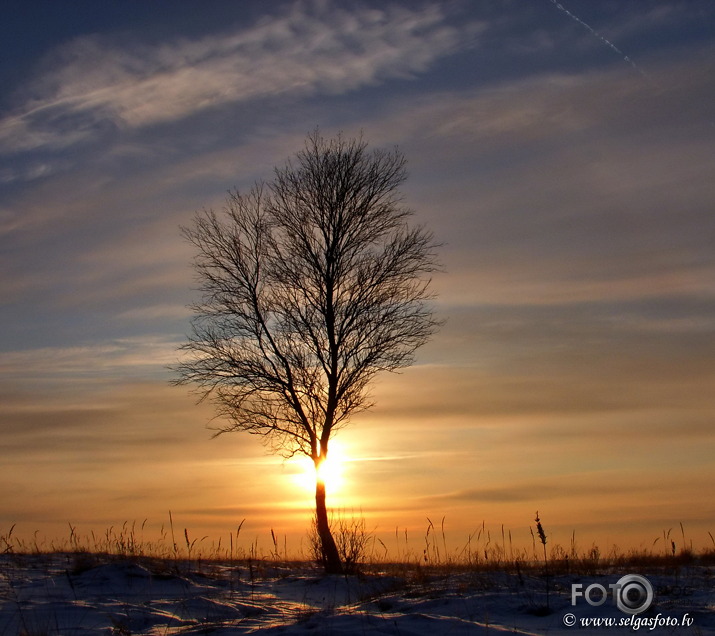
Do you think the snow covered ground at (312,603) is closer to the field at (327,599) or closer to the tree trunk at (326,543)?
the field at (327,599)

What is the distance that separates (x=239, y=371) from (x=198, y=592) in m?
7.34

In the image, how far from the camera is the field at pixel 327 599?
27.7 feet

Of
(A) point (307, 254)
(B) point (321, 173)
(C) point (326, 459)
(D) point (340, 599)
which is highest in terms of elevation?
(B) point (321, 173)

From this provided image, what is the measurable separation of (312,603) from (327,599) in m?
0.81

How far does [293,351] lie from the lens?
18.2 meters

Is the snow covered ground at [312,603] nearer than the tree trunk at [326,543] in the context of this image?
Result: Yes

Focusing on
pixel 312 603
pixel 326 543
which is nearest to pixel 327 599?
pixel 312 603

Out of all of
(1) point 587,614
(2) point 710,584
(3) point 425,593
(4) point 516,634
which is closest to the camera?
(4) point 516,634

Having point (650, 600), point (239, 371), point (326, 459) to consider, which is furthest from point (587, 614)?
point (239, 371)

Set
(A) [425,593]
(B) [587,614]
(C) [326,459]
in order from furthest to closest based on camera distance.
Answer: (C) [326,459]
(A) [425,593]
(B) [587,614]

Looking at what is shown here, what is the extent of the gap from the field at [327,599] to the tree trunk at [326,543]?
1334 mm

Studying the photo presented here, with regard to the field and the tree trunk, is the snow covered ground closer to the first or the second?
the field

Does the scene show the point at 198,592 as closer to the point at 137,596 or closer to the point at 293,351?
the point at 137,596

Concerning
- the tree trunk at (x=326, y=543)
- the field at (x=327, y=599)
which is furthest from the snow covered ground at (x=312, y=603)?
the tree trunk at (x=326, y=543)
